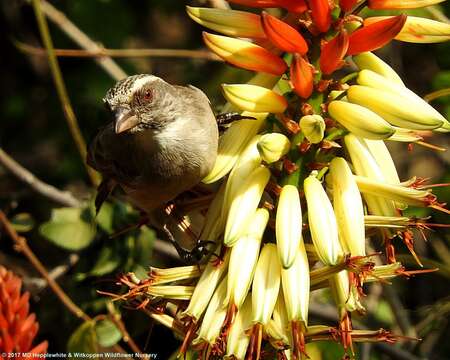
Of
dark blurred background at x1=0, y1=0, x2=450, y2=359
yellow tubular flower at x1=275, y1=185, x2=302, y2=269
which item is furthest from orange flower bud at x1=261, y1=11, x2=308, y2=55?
dark blurred background at x1=0, y1=0, x2=450, y2=359

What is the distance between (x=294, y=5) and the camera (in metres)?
2.85

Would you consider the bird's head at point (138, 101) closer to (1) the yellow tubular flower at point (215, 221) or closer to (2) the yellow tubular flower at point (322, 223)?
(1) the yellow tubular flower at point (215, 221)

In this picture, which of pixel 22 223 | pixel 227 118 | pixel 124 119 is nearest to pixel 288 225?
pixel 227 118

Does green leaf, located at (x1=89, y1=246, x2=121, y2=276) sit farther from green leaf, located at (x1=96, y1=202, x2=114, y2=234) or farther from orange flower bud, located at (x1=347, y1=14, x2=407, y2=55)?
orange flower bud, located at (x1=347, y1=14, x2=407, y2=55)

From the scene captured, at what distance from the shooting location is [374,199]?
2908 mm

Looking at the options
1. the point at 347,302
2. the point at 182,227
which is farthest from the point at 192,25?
the point at 347,302

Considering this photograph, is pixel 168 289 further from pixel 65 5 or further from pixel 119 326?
pixel 65 5

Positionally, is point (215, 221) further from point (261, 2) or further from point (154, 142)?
point (154, 142)

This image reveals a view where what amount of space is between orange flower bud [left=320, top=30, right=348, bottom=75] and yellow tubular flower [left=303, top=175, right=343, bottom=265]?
380 mm

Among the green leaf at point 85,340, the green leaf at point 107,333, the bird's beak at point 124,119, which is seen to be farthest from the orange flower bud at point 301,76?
the green leaf at point 107,333

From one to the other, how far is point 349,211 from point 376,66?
1.83 feet

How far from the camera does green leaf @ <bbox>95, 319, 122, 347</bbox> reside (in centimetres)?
396

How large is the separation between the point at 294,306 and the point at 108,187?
5.89 ft

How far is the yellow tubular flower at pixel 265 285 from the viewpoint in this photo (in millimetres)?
2742
